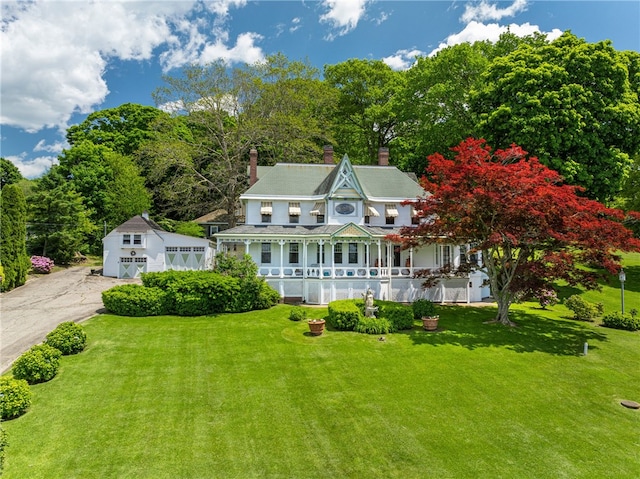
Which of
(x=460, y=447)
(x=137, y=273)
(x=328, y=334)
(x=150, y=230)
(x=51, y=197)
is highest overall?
(x=51, y=197)

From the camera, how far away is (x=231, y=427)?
1093 cm

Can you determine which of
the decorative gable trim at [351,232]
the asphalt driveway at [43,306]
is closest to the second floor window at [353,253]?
the decorative gable trim at [351,232]

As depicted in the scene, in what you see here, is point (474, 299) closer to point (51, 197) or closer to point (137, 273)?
point (137, 273)

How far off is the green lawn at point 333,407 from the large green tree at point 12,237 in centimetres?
1559

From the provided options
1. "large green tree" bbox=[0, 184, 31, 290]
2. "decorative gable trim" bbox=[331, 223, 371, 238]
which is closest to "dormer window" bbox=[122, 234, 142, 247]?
"large green tree" bbox=[0, 184, 31, 290]

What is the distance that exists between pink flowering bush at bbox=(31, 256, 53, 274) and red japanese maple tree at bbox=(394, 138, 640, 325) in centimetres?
3237

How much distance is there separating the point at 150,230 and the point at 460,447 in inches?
1276

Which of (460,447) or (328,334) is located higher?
(328,334)

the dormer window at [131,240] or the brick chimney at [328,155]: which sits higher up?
the brick chimney at [328,155]

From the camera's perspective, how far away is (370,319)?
65.0 ft

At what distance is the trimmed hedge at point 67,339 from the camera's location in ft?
51.4

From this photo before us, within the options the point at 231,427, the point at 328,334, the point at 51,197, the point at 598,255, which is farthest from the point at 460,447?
the point at 51,197

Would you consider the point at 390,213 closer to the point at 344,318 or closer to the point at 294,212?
the point at 294,212

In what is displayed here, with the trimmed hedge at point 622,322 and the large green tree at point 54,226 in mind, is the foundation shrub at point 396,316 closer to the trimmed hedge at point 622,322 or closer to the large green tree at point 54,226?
the trimmed hedge at point 622,322
